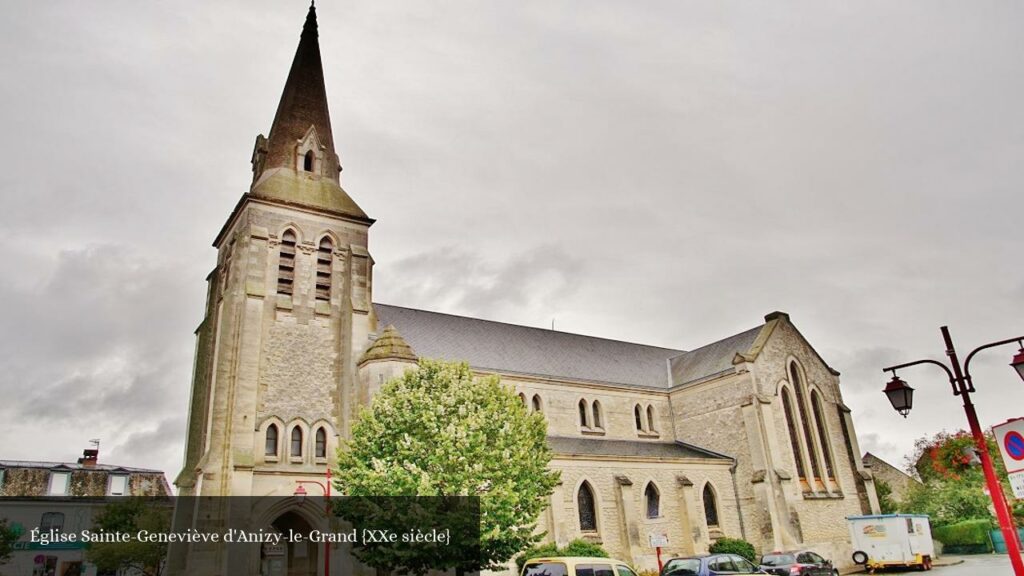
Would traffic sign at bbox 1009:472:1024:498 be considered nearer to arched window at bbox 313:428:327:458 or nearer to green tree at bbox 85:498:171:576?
arched window at bbox 313:428:327:458

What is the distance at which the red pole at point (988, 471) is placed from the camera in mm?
9922

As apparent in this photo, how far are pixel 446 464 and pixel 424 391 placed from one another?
8.98 ft

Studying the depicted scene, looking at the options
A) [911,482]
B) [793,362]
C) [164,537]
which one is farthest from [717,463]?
[911,482]

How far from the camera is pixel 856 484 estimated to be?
114ft

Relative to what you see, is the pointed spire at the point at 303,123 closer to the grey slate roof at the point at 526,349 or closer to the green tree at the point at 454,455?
the grey slate roof at the point at 526,349

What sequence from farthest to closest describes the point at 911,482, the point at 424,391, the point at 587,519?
the point at 911,482, the point at 587,519, the point at 424,391

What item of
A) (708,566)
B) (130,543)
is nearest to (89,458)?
(130,543)

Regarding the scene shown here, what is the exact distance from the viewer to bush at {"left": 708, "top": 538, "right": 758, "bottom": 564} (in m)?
28.3

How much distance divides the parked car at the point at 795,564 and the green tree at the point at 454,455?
885cm

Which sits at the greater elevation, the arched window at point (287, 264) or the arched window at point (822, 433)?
the arched window at point (287, 264)

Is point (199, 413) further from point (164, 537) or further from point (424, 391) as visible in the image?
point (424, 391)

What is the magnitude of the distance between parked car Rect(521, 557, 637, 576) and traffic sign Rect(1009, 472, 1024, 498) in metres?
9.61

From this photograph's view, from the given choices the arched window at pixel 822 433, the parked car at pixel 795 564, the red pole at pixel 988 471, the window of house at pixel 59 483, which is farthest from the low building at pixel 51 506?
the red pole at pixel 988 471

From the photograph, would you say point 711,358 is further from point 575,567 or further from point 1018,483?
point 1018,483
